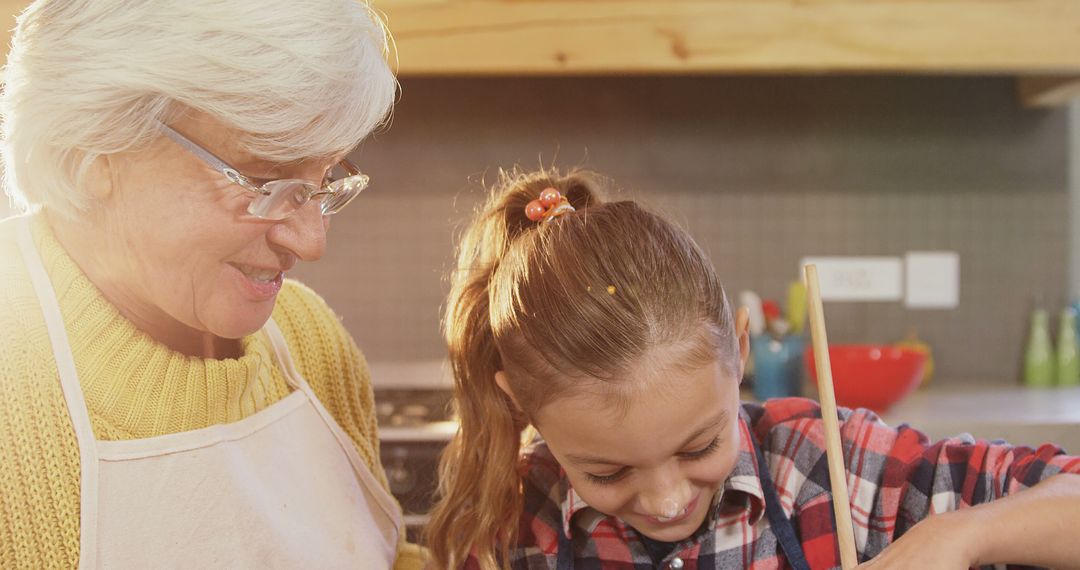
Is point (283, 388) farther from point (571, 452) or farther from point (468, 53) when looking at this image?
point (468, 53)

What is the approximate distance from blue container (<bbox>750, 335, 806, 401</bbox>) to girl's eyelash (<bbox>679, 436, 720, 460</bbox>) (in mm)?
1515

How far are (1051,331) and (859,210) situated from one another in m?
0.62

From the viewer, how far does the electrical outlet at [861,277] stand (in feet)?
9.19

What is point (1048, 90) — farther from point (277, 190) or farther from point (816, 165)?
point (277, 190)

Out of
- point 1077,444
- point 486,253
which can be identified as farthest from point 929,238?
point 486,253

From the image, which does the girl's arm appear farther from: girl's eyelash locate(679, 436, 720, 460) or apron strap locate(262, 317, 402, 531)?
apron strap locate(262, 317, 402, 531)

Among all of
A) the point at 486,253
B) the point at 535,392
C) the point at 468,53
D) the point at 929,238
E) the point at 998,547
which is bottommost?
the point at 929,238

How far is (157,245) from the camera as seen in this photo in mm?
977

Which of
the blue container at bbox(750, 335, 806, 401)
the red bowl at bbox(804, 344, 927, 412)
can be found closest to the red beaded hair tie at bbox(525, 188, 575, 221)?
the red bowl at bbox(804, 344, 927, 412)

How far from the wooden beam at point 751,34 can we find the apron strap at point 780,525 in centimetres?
136

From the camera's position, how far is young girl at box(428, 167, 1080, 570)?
3.17ft

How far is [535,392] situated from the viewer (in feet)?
3.39

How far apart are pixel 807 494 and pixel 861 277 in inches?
71.2

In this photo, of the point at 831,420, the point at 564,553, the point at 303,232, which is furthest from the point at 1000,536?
the point at 303,232
